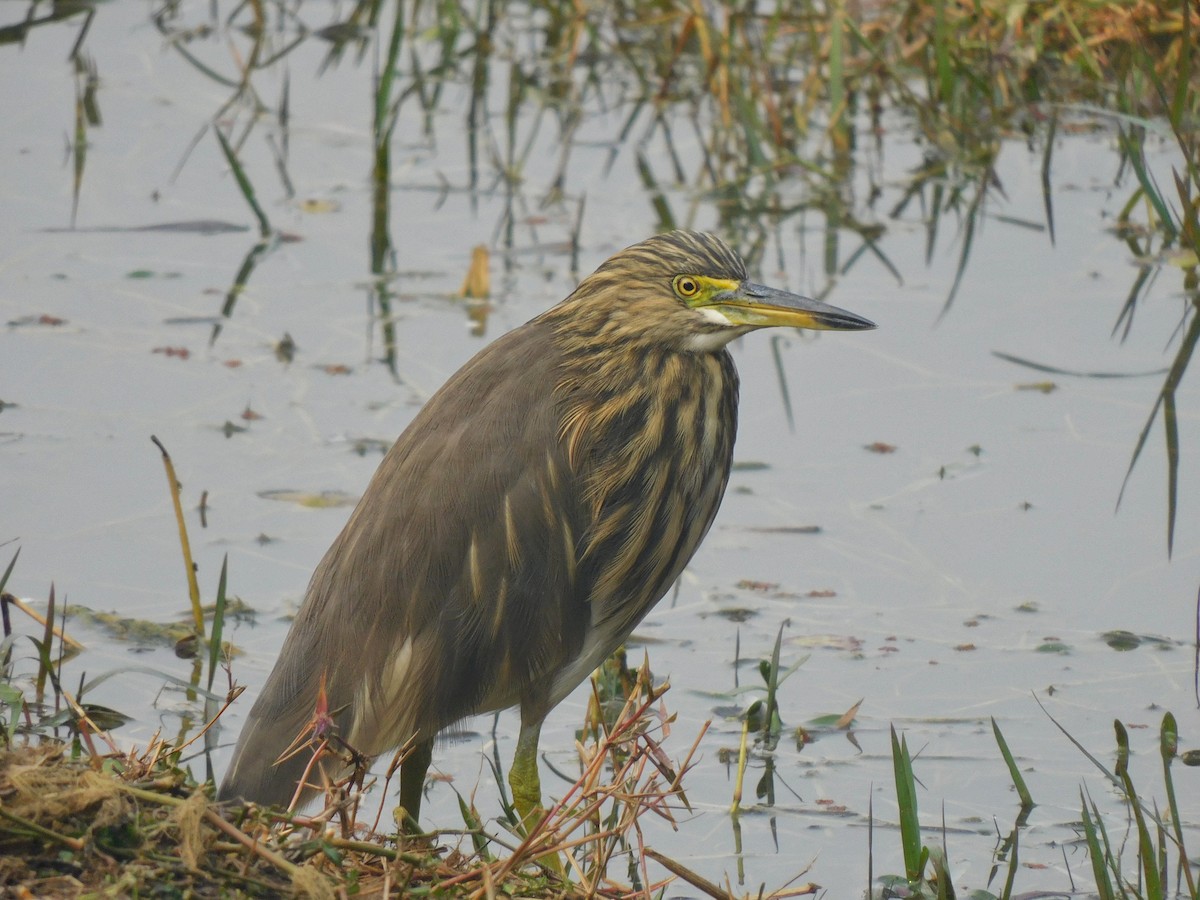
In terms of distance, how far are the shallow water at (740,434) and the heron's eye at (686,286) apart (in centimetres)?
105

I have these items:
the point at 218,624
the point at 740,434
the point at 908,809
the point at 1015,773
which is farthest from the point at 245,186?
the point at 908,809

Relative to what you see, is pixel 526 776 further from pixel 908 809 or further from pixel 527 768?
pixel 908 809

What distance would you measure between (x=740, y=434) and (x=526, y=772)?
2082mm

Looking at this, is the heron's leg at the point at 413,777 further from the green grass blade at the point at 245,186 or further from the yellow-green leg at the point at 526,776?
the green grass blade at the point at 245,186

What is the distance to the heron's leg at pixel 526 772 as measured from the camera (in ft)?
13.2

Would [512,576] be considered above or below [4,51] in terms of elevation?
below

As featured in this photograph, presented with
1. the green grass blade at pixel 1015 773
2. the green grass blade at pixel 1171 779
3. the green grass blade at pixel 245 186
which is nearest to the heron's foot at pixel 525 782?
the green grass blade at pixel 1015 773

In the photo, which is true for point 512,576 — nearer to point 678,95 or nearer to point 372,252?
point 372,252

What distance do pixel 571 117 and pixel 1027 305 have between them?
2.45 m

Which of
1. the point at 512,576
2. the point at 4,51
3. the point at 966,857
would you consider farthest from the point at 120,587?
the point at 4,51

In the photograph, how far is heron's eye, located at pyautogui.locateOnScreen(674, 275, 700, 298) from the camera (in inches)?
162

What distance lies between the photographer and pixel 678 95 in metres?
8.45

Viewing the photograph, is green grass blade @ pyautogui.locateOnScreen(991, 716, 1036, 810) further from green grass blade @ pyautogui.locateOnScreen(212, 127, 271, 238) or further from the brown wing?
green grass blade @ pyautogui.locateOnScreen(212, 127, 271, 238)

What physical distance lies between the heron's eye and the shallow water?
105 cm
